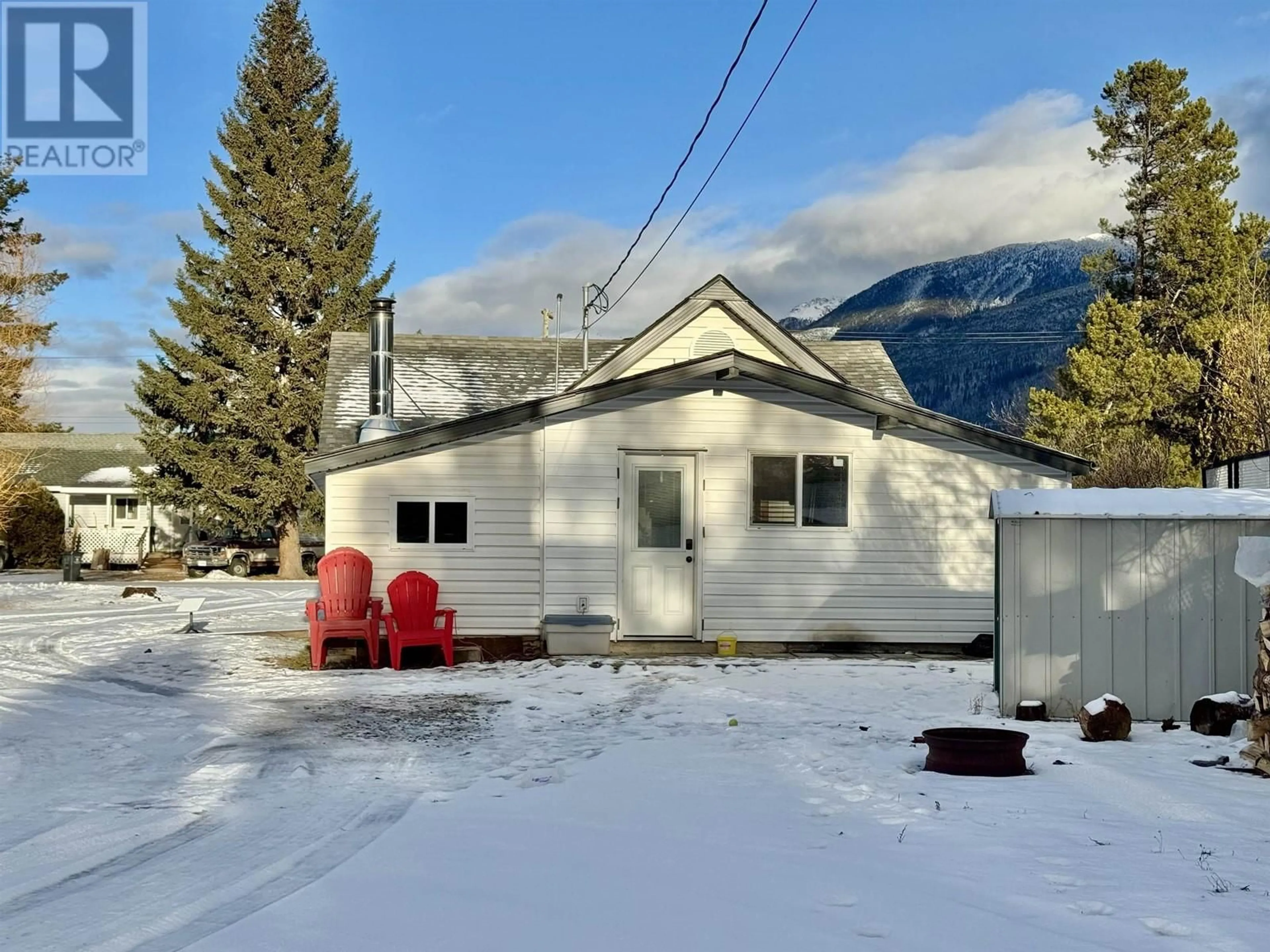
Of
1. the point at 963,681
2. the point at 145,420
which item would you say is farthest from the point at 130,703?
the point at 145,420

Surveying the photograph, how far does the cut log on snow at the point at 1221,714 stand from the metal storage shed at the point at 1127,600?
1.64 feet

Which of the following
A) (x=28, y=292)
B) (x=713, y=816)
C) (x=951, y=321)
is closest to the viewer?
(x=713, y=816)

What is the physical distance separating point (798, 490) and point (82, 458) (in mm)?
34314

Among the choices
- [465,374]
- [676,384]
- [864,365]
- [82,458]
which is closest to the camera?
[676,384]

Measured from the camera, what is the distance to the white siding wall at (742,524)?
11.8m

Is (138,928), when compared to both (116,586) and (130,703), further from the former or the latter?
(116,586)

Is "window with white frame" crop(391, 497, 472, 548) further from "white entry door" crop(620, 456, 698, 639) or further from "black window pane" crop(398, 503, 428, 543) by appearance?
"white entry door" crop(620, 456, 698, 639)

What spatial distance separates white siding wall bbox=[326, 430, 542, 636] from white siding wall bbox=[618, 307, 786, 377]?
4.93 meters

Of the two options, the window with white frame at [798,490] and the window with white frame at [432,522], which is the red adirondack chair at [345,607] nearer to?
the window with white frame at [432,522]

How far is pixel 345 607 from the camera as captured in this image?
11.1 meters

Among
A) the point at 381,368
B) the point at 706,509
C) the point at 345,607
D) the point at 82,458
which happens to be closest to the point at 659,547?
the point at 706,509

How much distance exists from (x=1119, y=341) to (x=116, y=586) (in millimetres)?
26047

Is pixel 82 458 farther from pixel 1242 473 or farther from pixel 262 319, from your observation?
pixel 1242 473

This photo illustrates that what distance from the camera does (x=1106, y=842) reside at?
470 cm
